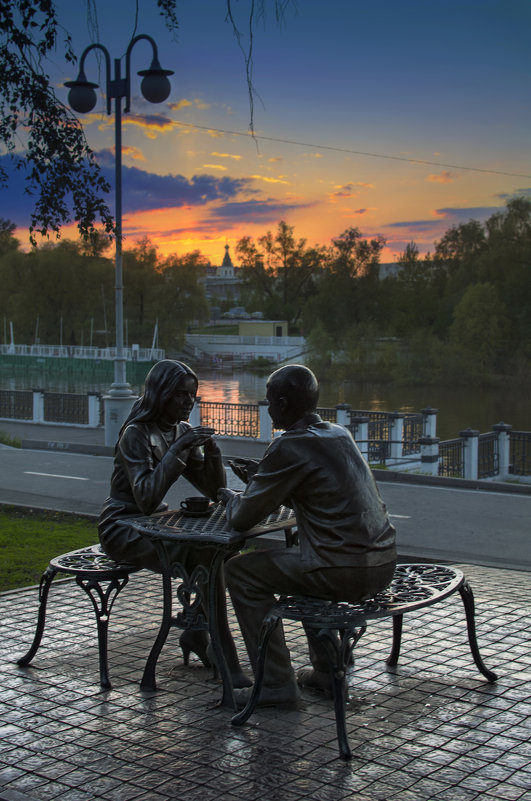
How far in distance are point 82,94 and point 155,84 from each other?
4.65 ft

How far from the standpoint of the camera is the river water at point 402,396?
125 feet

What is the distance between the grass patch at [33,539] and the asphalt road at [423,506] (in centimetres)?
49

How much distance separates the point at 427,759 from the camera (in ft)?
12.2

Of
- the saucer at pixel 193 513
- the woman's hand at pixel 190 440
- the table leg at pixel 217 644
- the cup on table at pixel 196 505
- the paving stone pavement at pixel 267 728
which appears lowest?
the paving stone pavement at pixel 267 728

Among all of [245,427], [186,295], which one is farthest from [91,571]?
[186,295]

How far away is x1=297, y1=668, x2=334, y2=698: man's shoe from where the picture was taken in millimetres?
4461

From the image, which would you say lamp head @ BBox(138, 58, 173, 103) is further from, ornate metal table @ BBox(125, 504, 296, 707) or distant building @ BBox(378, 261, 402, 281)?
distant building @ BBox(378, 261, 402, 281)

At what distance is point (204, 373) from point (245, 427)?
44.3 metres

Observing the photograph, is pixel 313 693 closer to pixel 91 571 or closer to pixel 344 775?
pixel 344 775

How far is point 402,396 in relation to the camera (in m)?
51.1

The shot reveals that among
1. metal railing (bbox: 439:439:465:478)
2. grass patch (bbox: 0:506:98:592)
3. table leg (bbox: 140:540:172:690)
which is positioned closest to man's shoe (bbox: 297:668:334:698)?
table leg (bbox: 140:540:172:690)

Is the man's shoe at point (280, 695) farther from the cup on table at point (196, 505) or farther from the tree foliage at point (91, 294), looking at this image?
the tree foliage at point (91, 294)

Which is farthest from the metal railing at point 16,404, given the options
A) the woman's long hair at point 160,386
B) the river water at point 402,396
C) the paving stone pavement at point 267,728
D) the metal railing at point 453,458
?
the woman's long hair at point 160,386

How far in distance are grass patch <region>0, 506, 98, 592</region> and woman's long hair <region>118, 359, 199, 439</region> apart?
2.78 m
